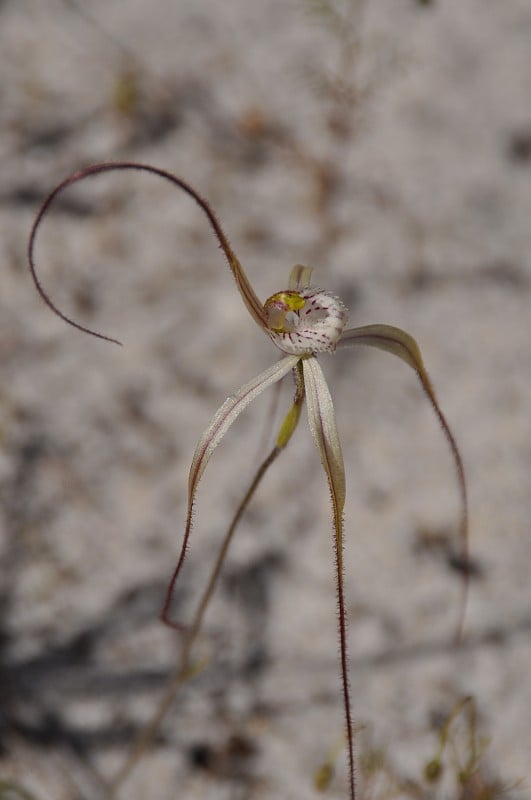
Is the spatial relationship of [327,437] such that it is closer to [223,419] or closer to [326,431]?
[326,431]

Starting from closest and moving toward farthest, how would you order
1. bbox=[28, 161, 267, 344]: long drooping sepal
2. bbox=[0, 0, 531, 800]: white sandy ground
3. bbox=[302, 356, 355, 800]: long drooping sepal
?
bbox=[28, 161, 267, 344]: long drooping sepal
bbox=[302, 356, 355, 800]: long drooping sepal
bbox=[0, 0, 531, 800]: white sandy ground

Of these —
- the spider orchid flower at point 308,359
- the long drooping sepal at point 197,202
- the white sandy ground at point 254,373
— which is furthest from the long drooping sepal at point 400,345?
the white sandy ground at point 254,373

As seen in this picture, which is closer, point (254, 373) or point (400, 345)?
point (400, 345)

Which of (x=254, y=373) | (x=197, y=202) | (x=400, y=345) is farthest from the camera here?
(x=254, y=373)

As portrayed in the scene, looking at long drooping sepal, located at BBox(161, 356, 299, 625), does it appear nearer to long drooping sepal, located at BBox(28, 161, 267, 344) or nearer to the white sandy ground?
long drooping sepal, located at BBox(28, 161, 267, 344)

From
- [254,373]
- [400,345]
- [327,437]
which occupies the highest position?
[254,373]

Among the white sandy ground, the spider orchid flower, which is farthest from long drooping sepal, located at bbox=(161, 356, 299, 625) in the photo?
the white sandy ground

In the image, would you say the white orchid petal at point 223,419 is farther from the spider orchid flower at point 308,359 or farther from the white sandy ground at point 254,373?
the white sandy ground at point 254,373

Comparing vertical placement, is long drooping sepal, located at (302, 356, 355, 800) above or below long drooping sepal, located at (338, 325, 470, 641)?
below

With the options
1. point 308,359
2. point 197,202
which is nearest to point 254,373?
point 308,359
